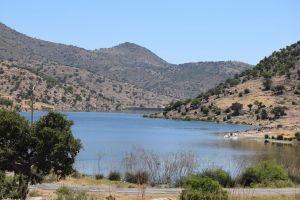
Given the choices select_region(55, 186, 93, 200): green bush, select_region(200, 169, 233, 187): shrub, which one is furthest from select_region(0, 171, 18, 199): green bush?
select_region(200, 169, 233, 187): shrub

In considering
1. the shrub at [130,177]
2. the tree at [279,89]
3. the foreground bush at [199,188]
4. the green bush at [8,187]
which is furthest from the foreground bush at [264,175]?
the tree at [279,89]

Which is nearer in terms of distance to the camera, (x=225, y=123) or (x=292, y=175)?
(x=292, y=175)

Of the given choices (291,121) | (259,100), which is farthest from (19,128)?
(259,100)

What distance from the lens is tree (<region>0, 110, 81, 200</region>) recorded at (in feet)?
105

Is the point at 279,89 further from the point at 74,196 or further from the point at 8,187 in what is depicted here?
the point at 74,196

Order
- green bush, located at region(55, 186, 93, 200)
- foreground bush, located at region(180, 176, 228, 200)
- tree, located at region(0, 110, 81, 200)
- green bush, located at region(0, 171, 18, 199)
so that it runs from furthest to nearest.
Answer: tree, located at region(0, 110, 81, 200) < foreground bush, located at region(180, 176, 228, 200) < green bush, located at region(0, 171, 18, 199) < green bush, located at region(55, 186, 93, 200)

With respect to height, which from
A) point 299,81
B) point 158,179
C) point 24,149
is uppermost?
point 299,81

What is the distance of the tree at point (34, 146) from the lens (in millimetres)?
32000

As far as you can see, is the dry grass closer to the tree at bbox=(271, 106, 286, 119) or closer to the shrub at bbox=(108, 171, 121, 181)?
the shrub at bbox=(108, 171, 121, 181)

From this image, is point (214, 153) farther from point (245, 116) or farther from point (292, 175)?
point (245, 116)

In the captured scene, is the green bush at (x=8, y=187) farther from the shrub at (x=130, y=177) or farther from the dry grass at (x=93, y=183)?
the shrub at (x=130, y=177)

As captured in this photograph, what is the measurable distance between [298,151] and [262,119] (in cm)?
8556

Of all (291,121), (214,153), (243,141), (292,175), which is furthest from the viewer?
(291,121)

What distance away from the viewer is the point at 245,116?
18862cm
